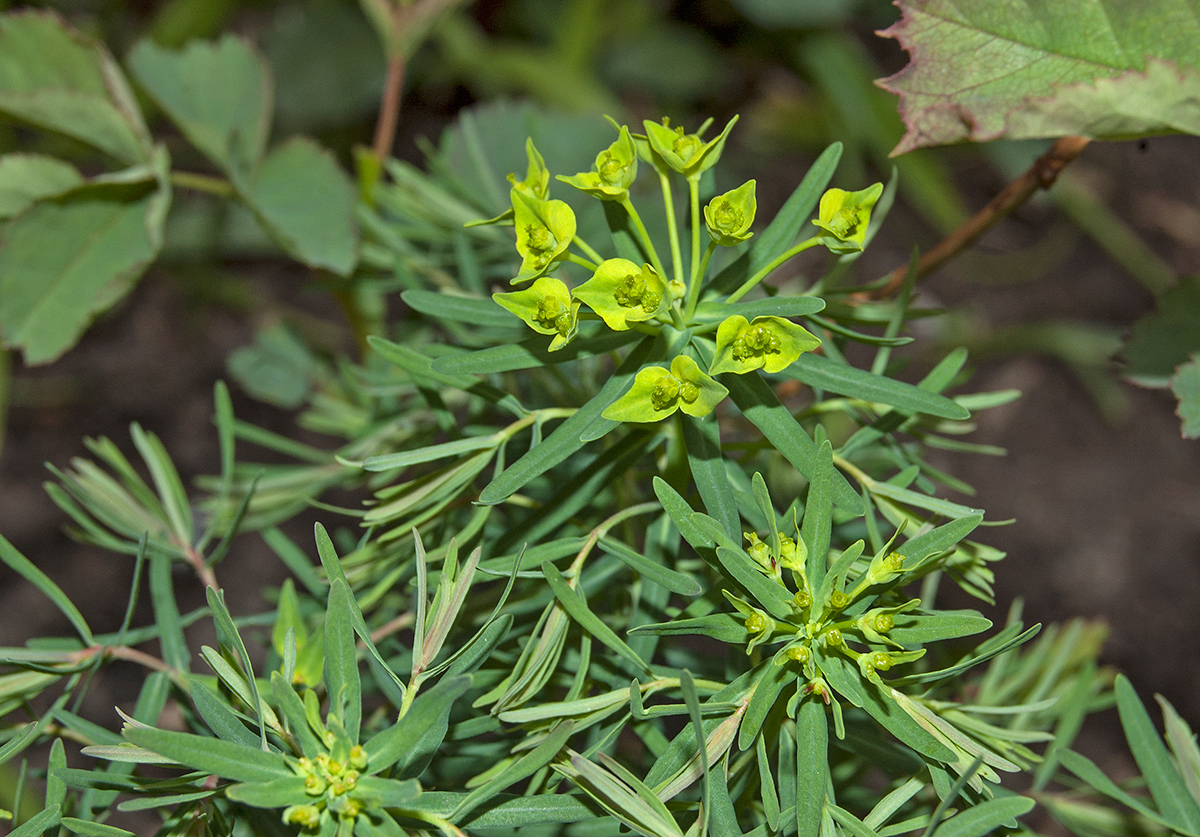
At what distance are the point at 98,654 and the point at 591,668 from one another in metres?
0.37

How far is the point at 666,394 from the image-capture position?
0.52 meters

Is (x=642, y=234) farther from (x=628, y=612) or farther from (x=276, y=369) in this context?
(x=276, y=369)

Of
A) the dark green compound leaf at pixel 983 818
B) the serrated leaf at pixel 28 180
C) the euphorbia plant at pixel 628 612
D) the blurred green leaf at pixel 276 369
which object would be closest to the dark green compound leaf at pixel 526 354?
the euphorbia plant at pixel 628 612

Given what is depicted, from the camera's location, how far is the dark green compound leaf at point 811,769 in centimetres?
52

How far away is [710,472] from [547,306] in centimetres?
14

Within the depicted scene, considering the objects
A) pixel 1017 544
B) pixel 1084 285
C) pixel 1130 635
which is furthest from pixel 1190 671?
pixel 1084 285

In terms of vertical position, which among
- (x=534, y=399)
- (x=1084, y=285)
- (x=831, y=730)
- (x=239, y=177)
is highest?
(x=239, y=177)

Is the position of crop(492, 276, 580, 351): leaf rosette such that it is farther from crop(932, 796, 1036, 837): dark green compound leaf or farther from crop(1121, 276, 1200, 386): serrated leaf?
crop(1121, 276, 1200, 386): serrated leaf

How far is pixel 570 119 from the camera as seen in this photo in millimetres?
1358

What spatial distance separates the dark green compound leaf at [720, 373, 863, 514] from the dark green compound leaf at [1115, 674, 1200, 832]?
28cm

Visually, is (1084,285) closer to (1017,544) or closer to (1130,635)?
(1017,544)

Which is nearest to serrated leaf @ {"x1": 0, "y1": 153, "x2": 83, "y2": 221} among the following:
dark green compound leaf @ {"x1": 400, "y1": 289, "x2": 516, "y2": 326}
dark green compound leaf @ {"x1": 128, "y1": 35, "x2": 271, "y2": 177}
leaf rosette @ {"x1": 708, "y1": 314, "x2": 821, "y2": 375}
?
dark green compound leaf @ {"x1": 128, "y1": 35, "x2": 271, "y2": 177}

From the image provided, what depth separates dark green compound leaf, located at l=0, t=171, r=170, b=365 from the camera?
90cm

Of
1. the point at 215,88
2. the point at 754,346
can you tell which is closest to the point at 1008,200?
the point at 754,346
